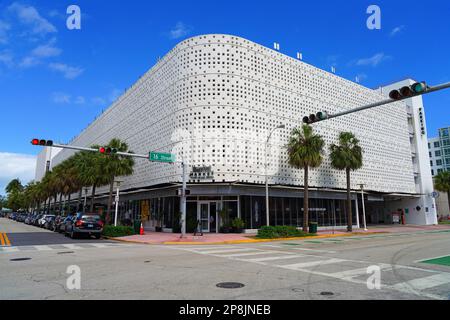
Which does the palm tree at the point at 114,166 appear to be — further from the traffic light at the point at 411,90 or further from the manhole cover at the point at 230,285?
the traffic light at the point at 411,90

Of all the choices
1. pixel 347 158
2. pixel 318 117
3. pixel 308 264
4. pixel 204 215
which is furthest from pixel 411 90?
Answer: pixel 347 158

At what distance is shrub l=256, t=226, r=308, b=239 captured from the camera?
24973 millimetres

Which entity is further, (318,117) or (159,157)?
(159,157)

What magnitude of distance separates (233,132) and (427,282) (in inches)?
916

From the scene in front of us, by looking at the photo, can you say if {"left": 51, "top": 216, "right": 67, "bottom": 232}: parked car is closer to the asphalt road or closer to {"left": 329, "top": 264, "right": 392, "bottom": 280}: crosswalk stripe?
the asphalt road

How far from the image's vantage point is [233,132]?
30.2 metres

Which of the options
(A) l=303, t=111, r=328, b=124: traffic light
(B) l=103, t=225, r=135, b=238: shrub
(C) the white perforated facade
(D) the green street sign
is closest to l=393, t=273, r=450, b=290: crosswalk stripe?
(A) l=303, t=111, r=328, b=124: traffic light

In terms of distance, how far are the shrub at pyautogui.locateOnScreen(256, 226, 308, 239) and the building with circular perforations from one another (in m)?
4.65

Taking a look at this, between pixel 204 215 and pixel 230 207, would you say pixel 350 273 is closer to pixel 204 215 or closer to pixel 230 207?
pixel 230 207

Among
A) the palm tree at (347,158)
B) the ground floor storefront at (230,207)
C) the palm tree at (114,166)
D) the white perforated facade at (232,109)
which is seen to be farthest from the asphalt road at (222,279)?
the palm tree at (347,158)

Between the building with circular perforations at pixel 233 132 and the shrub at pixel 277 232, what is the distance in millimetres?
4649

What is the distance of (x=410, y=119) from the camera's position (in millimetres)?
55969

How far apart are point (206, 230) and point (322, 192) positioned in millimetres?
15598

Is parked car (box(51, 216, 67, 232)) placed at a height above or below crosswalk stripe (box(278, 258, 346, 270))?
above
